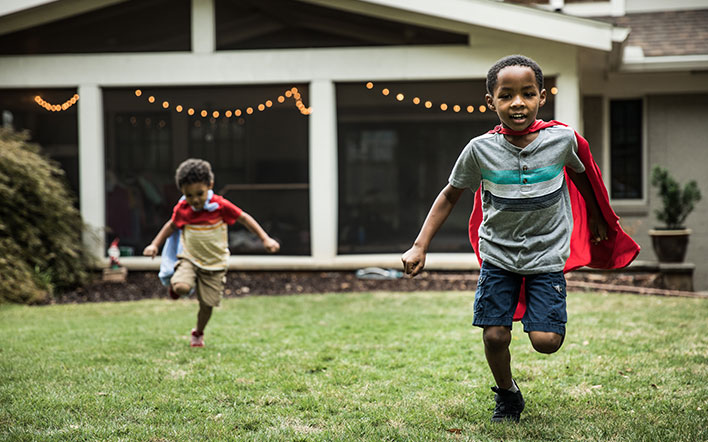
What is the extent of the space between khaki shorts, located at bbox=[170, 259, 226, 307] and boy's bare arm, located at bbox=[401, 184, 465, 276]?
2422mm

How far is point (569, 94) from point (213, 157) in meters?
5.39

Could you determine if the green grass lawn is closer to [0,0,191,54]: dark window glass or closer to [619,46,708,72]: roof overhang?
[619,46,708,72]: roof overhang

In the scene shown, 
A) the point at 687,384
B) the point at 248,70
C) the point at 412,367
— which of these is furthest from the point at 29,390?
the point at 248,70

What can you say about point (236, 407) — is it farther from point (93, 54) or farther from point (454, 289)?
point (93, 54)

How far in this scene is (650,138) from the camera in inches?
432

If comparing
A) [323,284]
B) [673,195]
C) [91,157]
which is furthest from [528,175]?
[91,157]

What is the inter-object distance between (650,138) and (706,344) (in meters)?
6.33

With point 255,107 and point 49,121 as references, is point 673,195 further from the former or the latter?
point 49,121

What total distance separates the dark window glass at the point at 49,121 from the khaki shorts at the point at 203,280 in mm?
5932

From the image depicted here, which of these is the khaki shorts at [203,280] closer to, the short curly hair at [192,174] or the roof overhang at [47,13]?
the short curly hair at [192,174]

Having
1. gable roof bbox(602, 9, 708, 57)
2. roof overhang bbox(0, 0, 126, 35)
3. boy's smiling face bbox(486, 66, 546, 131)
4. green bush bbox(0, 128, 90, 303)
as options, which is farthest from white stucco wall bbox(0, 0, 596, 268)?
boy's smiling face bbox(486, 66, 546, 131)

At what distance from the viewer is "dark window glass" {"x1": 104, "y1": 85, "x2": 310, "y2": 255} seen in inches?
423

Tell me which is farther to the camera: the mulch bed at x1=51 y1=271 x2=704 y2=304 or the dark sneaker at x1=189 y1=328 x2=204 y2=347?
the mulch bed at x1=51 y1=271 x2=704 y2=304

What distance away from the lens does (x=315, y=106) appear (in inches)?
401
